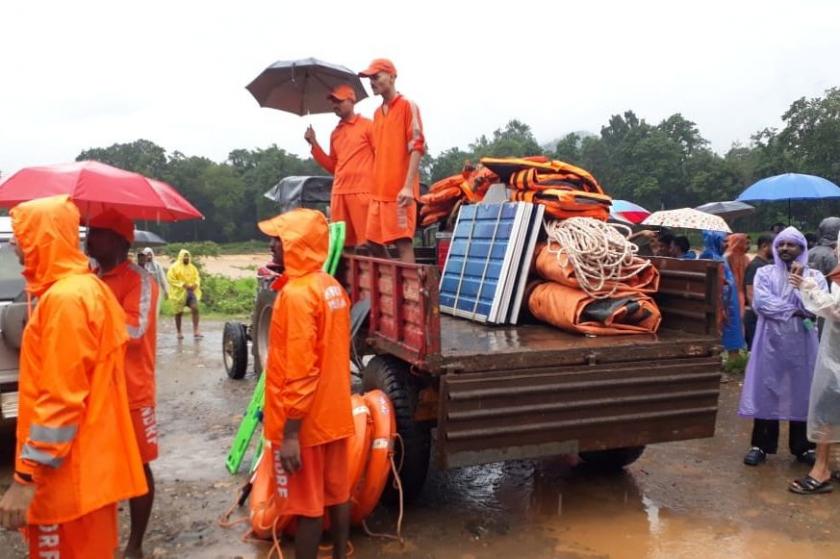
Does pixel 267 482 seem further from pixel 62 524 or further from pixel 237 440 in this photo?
pixel 62 524

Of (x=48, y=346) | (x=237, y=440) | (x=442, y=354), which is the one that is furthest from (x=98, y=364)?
(x=237, y=440)

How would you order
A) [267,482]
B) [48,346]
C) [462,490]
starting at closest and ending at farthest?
[48,346]
[267,482]
[462,490]

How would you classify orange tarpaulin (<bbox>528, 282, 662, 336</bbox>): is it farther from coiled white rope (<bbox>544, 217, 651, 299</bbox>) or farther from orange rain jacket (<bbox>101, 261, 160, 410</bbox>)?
orange rain jacket (<bbox>101, 261, 160, 410</bbox>)

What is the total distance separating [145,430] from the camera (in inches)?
138

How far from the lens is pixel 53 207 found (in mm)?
2436

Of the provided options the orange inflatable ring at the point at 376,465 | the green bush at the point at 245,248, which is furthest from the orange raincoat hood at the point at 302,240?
the green bush at the point at 245,248

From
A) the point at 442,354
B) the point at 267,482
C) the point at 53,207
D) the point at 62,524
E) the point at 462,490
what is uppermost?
A: the point at 53,207

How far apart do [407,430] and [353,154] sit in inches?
97.6

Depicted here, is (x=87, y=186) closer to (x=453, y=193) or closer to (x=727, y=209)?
(x=453, y=193)

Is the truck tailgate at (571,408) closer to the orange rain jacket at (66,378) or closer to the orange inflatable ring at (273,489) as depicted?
the orange inflatable ring at (273,489)

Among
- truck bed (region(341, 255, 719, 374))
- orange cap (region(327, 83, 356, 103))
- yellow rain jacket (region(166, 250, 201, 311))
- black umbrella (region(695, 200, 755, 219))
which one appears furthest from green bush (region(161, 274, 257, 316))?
truck bed (region(341, 255, 719, 374))

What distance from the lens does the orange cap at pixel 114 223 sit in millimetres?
3405

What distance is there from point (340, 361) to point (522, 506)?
197 centimetres

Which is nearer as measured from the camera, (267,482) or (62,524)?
(62,524)
